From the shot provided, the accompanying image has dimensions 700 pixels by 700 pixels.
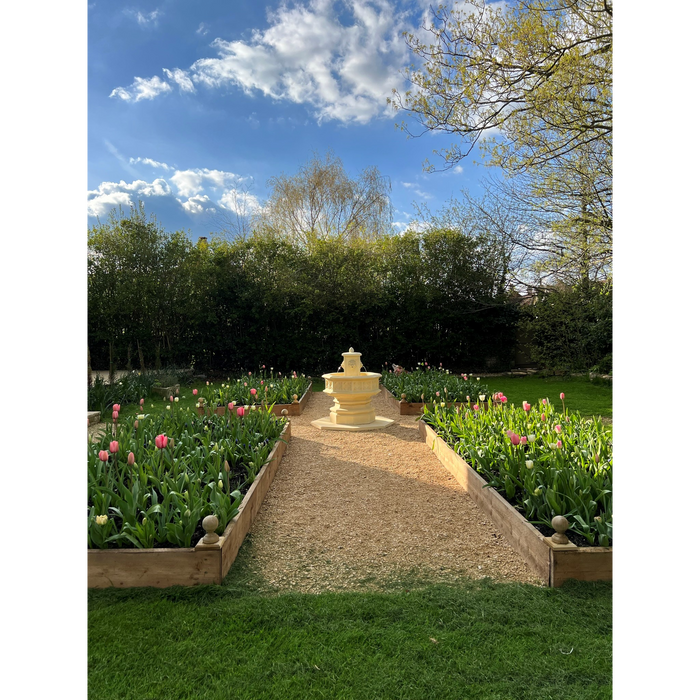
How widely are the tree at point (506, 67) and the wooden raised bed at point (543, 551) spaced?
11.1 ft

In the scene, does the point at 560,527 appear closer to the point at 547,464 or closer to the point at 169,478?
the point at 547,464

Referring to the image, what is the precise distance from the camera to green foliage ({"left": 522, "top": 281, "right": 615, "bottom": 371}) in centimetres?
1216

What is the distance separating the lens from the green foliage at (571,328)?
1216 centimetres

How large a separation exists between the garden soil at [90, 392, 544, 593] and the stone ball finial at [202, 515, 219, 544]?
345 millimetres

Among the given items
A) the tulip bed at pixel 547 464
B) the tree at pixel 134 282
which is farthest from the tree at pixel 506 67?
the tree at pixel 134 282

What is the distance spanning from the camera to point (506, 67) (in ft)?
14.8

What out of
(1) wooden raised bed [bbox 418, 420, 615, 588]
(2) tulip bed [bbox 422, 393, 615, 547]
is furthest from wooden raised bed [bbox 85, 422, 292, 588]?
(2) tulip bed [bbox 422, 393, 615, 547]

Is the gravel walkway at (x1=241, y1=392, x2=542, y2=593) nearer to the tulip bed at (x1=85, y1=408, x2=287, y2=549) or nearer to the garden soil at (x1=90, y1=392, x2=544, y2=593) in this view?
the garden soil at (x1=90, y1=392, x2=544, y2=593)

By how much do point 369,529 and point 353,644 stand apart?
1.42m

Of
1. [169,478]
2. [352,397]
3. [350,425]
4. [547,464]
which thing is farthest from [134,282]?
[547,464]
